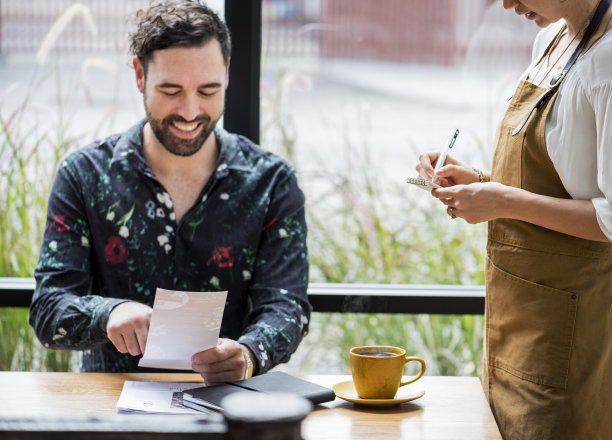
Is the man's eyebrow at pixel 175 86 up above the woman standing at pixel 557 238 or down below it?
above

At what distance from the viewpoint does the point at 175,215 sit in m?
1.99

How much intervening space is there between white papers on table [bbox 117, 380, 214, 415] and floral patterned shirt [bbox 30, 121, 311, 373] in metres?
0.35

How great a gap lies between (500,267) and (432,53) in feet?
3.09

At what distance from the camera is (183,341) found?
5.16 feet

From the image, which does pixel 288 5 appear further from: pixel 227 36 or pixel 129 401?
pixel 129 401

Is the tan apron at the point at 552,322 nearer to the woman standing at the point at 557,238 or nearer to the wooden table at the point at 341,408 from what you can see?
the woman standing at the point at 557,238

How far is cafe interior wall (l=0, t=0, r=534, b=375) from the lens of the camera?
2438mm

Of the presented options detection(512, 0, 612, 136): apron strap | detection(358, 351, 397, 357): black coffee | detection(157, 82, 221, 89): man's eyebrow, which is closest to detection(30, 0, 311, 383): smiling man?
detection(157, 82, 221, 89): man's eyebrow

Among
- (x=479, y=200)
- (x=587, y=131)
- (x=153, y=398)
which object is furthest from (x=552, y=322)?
(x=153, y=398)

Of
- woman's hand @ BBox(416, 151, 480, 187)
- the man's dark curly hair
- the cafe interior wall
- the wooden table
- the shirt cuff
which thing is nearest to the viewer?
the wooden table

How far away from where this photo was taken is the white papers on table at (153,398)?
146 cm

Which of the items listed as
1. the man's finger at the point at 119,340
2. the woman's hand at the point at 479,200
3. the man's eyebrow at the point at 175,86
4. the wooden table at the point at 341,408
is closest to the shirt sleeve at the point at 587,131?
the woman's hand at the point at 479,200

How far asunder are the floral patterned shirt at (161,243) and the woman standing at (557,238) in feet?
1.64

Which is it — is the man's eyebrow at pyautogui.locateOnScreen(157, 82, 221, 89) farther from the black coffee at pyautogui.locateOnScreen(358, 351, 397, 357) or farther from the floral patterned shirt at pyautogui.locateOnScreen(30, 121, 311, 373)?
the black coffee at pyautogui.locateOnScreen(358, 351, 397, 357)
